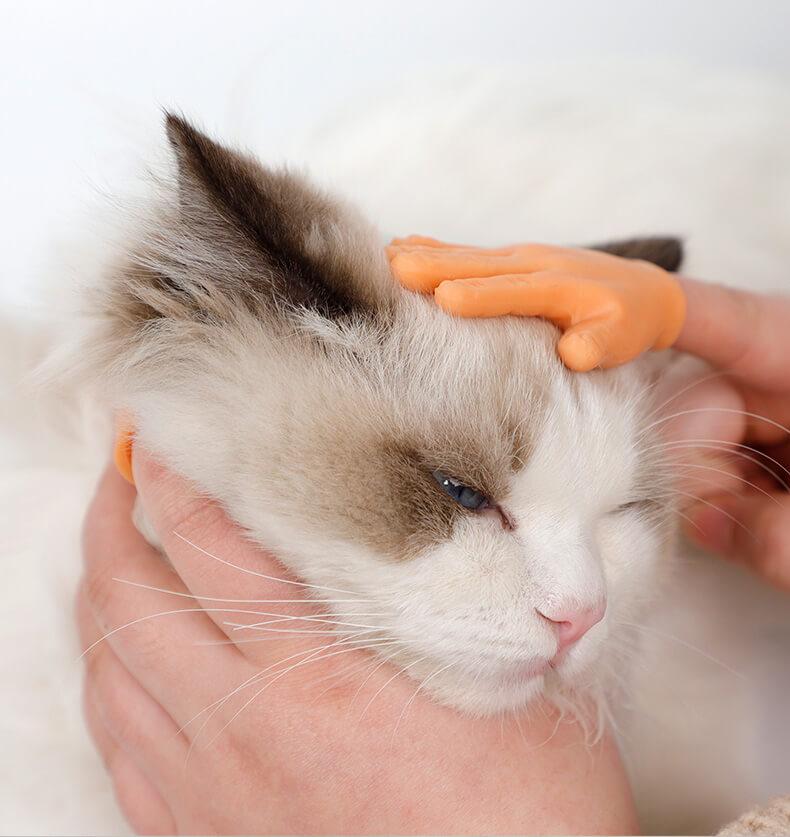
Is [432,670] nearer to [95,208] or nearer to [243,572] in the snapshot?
[243,572]

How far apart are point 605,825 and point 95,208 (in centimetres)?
102

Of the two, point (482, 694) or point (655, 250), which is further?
point (655, 250)

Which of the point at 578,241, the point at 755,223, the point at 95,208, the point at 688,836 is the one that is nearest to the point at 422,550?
the point at 95,208

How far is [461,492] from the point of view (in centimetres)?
93

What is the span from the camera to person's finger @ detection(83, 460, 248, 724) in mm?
1111

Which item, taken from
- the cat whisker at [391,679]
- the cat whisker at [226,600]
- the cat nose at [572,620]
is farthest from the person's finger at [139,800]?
the cat nose at [572,620]

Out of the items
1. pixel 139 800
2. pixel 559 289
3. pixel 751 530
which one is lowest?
pixel 139 800

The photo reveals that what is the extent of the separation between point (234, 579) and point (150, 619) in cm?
20

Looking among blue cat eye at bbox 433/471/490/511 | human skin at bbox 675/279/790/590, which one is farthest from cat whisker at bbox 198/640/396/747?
human skin at bbox 675/279/790/590

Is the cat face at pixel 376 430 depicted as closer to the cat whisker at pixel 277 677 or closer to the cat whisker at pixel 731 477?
the cat whisker at pixel 277 677

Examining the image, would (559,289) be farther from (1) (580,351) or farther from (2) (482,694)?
(2) (482,694)

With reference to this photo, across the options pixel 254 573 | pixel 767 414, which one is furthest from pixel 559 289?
pixel 767 414

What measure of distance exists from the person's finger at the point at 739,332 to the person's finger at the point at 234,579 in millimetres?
703

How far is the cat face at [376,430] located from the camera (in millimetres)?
899
